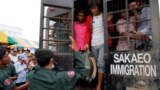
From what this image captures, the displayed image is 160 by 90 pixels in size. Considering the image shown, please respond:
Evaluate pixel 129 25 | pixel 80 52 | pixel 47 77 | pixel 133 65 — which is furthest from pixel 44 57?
pixel 129 25

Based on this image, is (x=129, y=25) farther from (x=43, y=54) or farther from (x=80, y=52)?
(x=43, y=54)

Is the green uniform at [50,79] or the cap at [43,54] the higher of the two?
the cap at [43,54]

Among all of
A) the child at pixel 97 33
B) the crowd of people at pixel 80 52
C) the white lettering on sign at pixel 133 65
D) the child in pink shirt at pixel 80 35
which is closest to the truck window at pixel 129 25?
the crowd of people at pixel 80 52

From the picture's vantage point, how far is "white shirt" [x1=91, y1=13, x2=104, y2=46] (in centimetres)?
507

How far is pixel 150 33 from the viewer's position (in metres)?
3.86

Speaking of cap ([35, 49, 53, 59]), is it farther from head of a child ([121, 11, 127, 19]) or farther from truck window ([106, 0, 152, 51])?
head of a child ([121, 11, 127, 19])

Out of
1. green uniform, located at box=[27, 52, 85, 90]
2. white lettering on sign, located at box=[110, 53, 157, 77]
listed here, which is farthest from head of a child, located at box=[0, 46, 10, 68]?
white lettering on sign, located at box=[110, 53, 157, 77]

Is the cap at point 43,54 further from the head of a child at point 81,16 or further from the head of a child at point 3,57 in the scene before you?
the head of a child at point 81,16

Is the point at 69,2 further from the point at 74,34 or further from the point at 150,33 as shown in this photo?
the point at 150,33

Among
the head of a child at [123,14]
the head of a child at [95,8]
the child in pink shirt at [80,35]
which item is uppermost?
the head of a child at [95,8]

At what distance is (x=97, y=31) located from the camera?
5.14 meters

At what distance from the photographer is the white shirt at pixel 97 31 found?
5074 mm

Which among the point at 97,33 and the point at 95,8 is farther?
the point at 95,8

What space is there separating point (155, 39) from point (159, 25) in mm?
200
